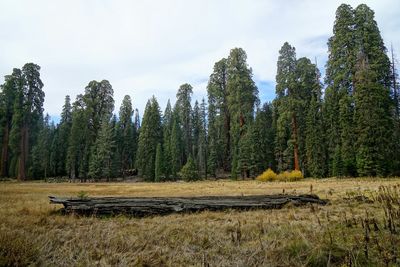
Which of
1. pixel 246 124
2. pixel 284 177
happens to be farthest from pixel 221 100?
pixel 284 177

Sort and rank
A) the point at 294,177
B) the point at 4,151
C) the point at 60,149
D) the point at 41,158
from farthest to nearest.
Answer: the point at 60,149
the point at 41,158
the point at 4,151
the point at 294,177

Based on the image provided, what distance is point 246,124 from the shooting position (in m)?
40.5

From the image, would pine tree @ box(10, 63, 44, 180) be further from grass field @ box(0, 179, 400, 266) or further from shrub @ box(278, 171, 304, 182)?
grass field @ box(0, 179, 400, 266)

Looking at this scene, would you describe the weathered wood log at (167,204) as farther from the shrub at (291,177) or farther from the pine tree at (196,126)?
the pine tree at (196,126)

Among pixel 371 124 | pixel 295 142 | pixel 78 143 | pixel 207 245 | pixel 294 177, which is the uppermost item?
pixel 78 143

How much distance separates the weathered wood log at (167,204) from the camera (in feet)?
26.4

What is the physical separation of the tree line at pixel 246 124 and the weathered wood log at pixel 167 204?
20.1m

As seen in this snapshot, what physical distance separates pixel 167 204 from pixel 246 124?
108 feet

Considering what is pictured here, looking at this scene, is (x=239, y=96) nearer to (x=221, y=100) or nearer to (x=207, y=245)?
(x=221, y=100)

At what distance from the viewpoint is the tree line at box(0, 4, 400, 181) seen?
27.7 metres

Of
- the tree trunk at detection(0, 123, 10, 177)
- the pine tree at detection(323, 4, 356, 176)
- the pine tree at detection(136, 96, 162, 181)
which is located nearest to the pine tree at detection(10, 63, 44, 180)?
the tree trunk at detection(0, 123, 10, 177)

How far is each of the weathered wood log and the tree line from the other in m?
20.1

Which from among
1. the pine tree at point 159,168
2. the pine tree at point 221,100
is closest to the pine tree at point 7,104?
the pine tree at point 159,168

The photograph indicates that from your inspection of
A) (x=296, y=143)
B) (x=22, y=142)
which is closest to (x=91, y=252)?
(x=296, y=143)
